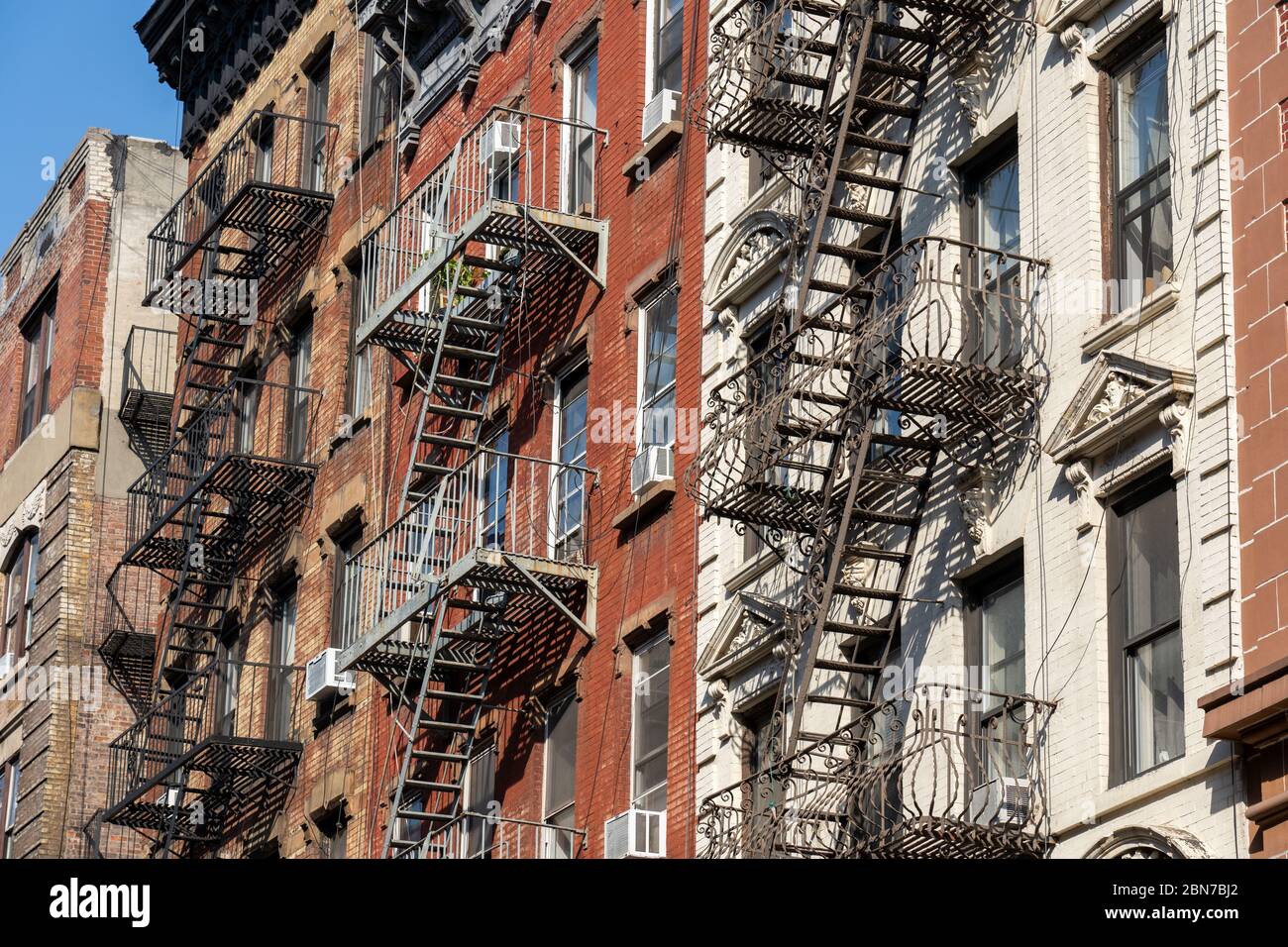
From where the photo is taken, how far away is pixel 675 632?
1117 inches

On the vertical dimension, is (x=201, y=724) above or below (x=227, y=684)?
below

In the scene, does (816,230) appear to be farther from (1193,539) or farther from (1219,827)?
(1219,827)

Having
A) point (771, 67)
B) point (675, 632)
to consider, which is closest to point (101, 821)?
point (675, 632)

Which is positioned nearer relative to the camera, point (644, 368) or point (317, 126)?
point (644, 368)

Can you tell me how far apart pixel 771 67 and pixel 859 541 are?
180 inches

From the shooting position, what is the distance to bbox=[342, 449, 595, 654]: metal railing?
103 feet

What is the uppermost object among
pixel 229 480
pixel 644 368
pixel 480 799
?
pixel 229 480

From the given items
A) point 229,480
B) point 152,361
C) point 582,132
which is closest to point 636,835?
point 582,132

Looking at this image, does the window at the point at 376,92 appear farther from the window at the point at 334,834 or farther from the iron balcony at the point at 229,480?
the window at the point at 334,834

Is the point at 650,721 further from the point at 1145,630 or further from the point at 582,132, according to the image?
the point at 1145,630

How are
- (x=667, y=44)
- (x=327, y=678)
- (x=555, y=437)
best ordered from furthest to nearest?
(x=327, y=678) → (x=555, y=437) → (x=667, y=44)

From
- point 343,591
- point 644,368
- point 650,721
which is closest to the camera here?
point 650,721

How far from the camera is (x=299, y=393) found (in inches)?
1607

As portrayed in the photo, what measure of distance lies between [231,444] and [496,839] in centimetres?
1312
